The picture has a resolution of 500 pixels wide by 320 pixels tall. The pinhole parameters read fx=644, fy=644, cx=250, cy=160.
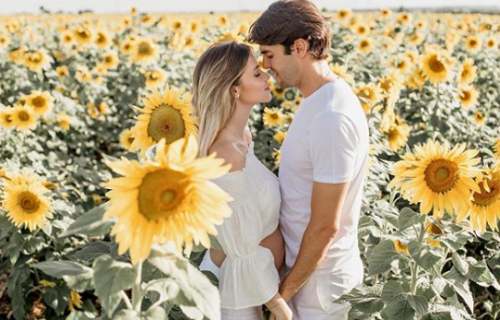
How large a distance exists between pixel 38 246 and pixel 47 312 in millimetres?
381

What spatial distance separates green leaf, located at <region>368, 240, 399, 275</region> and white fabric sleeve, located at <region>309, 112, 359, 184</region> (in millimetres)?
302

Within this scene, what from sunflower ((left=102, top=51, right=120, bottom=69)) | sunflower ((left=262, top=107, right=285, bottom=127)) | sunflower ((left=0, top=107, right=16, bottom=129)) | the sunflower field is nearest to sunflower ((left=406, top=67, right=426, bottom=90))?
the sunflower field

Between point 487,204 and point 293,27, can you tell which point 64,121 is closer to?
point 293,27

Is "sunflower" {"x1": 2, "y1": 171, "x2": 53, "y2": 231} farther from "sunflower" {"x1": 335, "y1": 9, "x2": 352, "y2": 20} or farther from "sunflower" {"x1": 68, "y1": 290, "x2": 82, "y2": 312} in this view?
"sunflower" {"x1": 335, "y1": 9, "x2": 352, "y2": 20}

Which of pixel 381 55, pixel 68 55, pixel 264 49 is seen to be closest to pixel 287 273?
pixel 264 49

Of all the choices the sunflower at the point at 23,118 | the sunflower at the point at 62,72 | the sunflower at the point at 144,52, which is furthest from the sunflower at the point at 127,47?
the sunflower at the point at 23,118

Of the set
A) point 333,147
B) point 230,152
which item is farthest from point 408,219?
point 230,152

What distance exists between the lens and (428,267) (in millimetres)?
2004

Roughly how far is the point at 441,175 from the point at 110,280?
110cm

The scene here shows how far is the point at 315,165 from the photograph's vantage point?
2.04m

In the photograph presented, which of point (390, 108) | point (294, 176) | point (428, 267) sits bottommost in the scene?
point (390, 108)

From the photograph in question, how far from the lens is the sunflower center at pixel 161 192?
1308mm

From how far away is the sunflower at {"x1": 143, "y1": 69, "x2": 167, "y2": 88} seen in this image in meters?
5.74

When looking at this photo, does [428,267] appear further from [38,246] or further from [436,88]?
[436,88]
